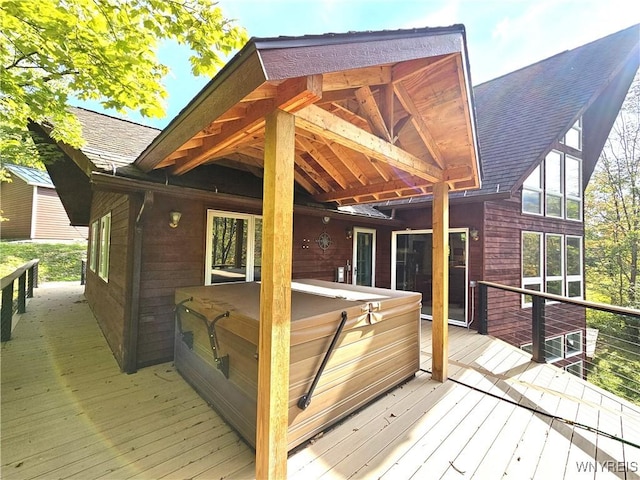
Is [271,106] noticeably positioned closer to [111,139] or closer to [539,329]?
[111,139]

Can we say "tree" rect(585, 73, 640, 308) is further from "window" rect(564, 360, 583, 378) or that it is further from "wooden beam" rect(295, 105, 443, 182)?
"wooden beam" rect(295, 105, 443, 182)

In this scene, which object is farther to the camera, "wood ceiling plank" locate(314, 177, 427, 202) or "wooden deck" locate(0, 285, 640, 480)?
"wood ceiling plank" locate(314, 177, 427, 202)

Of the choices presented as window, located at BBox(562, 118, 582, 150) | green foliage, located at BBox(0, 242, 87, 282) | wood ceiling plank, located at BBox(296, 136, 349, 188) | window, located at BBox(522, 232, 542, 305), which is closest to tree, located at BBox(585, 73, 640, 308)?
window, located at BBox(562, 118, 582, 150)

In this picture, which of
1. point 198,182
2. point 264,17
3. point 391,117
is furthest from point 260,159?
point 264,17

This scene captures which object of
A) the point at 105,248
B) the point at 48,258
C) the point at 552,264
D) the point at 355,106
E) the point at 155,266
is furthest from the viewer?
the point at 48,258

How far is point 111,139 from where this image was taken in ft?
14.8

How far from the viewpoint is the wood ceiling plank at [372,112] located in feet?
7.96

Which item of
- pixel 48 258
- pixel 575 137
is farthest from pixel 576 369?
pixel 48 258

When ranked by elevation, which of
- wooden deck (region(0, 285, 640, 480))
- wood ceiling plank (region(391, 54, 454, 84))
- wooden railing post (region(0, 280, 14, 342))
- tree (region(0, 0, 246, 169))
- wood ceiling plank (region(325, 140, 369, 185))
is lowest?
wooden deck (region(0, 285, 640, 480))

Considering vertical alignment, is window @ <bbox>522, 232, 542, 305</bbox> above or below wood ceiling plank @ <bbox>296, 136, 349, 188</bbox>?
below

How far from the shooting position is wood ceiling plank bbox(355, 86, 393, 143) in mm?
2426

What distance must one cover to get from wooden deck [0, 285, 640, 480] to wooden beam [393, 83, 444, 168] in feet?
8.76

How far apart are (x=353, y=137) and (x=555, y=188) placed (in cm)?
813

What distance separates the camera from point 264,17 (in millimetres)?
4871
